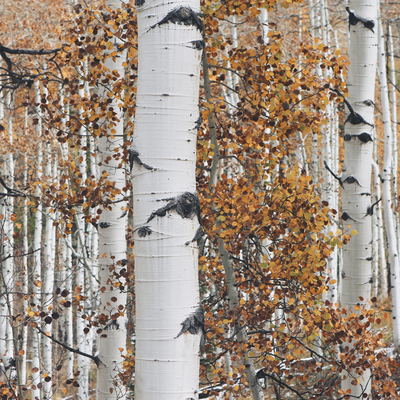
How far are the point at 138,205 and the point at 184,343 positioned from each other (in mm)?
464

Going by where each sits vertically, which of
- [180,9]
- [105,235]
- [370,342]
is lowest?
[370,342]

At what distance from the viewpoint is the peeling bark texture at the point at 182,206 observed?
4.46 ft

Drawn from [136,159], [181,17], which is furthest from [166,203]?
[181,17]

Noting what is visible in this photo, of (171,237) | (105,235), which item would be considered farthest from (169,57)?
(105,235)

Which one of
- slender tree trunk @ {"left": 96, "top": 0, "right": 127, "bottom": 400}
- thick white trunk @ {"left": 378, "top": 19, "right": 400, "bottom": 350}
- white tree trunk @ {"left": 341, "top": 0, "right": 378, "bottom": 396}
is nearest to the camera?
white tree trunk @ {"left": 341, "top": 0, "right": 378, "bottom": 396}

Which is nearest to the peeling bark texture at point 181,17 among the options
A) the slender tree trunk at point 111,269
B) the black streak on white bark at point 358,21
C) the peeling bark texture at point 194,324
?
the peeling bark texture at point 194,324

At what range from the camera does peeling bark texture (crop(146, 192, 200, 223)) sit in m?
1.36

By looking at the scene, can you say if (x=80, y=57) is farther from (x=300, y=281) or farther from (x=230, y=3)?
(x=300, y=281)

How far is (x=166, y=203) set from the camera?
1.36 meters

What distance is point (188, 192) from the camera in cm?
141

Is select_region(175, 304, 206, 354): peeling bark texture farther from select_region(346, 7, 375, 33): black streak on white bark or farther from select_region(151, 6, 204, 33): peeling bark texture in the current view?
select_region(346, 7, 375, 33): black streak on white bark

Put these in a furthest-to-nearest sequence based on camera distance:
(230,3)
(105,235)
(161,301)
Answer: (105,235)
(230,3)
(161,301)

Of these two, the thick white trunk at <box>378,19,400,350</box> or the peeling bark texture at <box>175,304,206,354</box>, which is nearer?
the peeling bark texture at <box>175,304,206,354</box>

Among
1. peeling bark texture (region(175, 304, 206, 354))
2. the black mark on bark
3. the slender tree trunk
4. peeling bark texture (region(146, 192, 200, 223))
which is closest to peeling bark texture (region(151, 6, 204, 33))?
the black mark on bark
